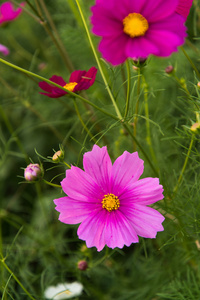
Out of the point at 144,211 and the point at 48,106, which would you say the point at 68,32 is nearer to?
the point at 48,106

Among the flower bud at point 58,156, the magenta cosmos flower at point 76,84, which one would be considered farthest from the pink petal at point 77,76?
the flower bud at point 58,156

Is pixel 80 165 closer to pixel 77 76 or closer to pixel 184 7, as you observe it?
pixel 77 76

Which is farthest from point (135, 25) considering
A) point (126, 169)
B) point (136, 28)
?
point (126, 169)

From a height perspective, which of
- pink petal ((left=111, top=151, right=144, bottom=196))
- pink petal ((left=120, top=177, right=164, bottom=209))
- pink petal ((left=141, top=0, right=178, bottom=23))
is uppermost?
pink petal ((left=141, top=0, right=178, bottom=23))

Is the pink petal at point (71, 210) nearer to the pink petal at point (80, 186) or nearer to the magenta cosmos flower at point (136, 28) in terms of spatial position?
the pink petal at point (80, 186)

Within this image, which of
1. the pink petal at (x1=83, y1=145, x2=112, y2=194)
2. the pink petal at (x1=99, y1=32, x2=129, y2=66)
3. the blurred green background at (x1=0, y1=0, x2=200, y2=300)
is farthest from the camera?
the blurred green background at (x1=0, y1=0, x2=200, y2=300)

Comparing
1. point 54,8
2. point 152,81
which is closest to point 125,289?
point 152,81

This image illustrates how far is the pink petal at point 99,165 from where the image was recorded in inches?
21.8

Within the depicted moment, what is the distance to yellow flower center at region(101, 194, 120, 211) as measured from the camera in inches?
22.8

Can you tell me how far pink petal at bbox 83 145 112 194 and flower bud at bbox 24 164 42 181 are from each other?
0.09 metres

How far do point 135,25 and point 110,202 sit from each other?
0.27 meters

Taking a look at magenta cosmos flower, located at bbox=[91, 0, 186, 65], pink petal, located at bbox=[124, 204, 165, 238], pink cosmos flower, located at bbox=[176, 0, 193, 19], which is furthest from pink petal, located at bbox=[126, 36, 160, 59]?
pink petal, located at bbox=[124, 204, 165, 238]

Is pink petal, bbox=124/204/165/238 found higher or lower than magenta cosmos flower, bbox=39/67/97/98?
lower

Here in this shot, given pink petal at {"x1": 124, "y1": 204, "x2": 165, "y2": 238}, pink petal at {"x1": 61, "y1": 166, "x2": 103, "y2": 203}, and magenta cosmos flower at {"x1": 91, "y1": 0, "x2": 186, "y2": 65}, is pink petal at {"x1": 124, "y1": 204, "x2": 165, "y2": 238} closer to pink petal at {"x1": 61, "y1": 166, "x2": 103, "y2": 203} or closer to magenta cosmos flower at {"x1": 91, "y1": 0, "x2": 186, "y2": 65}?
pink petal at {"x1": 61, "y1": 166, "x2": 103, "y2": 203}
